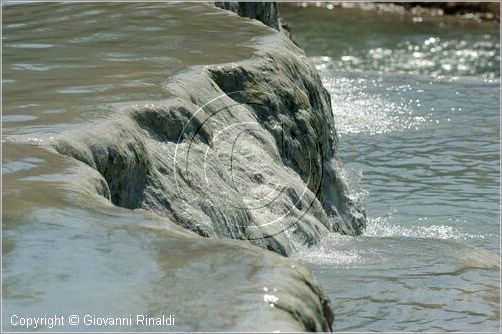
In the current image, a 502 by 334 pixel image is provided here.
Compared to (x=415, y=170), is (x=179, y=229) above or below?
above

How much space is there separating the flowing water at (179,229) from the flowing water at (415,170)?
0.02m

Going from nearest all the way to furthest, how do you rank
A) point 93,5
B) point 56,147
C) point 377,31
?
point 56,147
point 93,5
point 377,31

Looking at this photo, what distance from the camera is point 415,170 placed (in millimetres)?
10867

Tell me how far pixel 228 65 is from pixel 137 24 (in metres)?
1.66

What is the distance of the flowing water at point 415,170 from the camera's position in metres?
5.10

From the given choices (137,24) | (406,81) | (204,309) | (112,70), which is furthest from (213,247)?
(406,81)

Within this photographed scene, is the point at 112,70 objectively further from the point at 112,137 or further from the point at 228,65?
the point at 112,137

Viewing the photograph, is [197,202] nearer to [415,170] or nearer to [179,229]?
[179,229]

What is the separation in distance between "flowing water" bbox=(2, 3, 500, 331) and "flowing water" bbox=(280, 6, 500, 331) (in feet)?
0.06

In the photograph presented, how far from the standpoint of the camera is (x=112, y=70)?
6.72 m

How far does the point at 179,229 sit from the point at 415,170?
7.40 meters

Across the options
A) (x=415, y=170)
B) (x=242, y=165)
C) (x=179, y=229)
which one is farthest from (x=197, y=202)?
(x=415, y=170)

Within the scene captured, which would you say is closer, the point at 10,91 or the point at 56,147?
the point at 56,147
